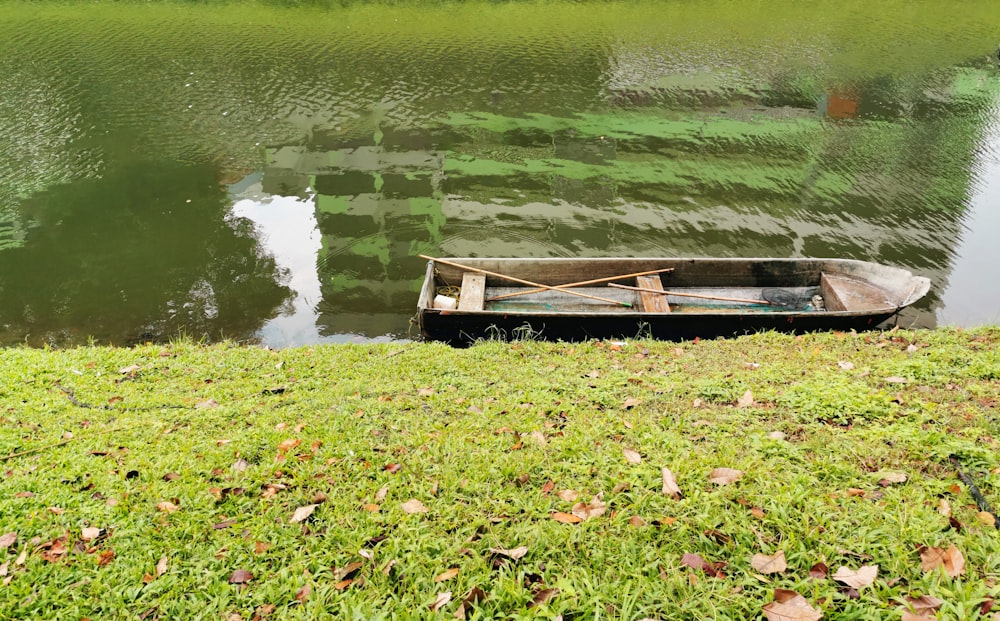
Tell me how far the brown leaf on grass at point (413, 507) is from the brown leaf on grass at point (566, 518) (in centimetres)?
92

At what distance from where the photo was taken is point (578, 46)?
2866 centimetres

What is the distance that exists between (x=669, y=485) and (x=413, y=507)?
1.85 meters

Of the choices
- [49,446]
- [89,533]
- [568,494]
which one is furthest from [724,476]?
[49,446]

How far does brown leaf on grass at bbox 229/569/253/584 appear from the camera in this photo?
3.65 m

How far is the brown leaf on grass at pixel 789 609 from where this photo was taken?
305cm

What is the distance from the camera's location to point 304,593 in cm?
353

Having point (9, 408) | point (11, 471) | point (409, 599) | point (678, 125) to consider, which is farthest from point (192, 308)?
point (678, 125)

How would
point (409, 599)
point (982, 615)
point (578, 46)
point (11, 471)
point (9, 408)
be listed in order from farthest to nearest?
point (578, 46) → point (9, 408) → point (11, 471) → point (409, 599) → point (982, 615)

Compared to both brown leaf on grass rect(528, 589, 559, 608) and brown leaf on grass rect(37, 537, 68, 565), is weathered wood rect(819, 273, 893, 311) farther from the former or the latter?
brown leaf on grass rect(37, 537, 68, 565)

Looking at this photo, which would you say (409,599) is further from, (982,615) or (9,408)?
A: (9,408)

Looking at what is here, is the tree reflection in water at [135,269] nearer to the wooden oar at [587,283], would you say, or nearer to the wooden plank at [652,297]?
the wooden oar at [587,283]

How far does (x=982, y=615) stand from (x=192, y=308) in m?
12.4

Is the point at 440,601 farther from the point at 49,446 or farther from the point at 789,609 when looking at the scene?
the point at 49,446

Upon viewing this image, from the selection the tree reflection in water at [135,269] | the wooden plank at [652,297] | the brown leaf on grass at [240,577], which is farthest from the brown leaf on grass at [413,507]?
the tree reflection in water at [135,269]
